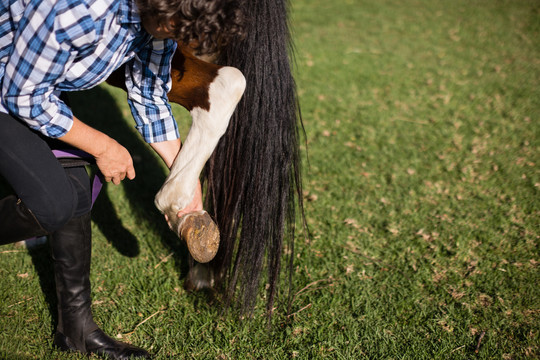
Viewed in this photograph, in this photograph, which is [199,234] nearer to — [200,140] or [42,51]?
[200,140]

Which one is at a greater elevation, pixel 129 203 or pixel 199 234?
pixel 199 234

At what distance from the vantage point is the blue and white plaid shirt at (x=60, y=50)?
142 centimetres

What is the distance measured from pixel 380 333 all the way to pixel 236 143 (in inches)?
45.2

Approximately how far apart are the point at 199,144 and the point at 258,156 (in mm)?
267

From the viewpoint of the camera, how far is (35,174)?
1.69 m

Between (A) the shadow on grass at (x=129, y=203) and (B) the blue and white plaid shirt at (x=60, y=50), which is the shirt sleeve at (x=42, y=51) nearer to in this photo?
(B) the blue and white plaid shirt at (x=60, y=50)

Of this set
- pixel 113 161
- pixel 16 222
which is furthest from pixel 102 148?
pixel 16 222

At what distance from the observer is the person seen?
1.46m

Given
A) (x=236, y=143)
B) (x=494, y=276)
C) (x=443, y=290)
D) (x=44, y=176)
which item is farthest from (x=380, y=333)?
(x=44, y=176)

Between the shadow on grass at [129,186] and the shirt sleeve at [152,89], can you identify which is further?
the shadow on grass at [129,186]

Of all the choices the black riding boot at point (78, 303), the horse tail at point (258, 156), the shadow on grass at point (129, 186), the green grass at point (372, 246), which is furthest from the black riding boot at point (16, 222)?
the shadow on grass at point (129, 186)

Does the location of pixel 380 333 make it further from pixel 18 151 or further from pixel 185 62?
pixel 18 151

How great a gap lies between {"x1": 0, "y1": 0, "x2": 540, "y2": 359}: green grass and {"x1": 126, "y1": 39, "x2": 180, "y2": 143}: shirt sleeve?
93 cm

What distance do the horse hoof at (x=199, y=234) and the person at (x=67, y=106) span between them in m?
0.08
